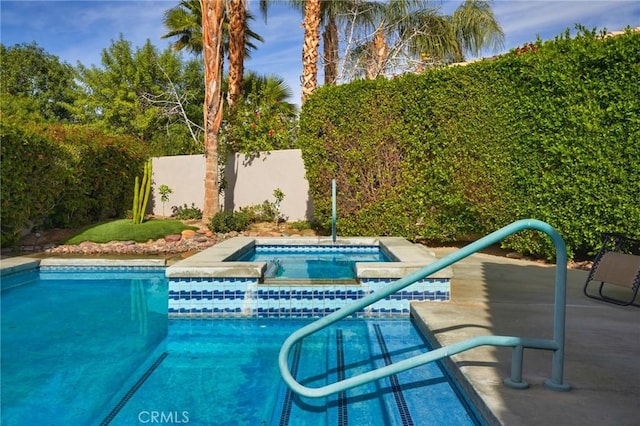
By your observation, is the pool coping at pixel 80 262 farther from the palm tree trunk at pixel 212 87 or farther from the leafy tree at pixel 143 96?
the leafy tree at pixel 143 96

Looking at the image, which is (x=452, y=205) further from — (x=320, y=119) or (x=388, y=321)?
(x=388, y=321)

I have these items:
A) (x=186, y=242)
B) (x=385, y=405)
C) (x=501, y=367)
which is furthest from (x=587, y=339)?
(x=186, y=242)

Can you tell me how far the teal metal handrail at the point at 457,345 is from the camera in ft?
8.68

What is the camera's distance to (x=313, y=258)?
848 cm

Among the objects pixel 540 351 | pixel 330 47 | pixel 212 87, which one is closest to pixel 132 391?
pixel 540 351

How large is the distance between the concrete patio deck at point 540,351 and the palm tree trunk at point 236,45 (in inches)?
447

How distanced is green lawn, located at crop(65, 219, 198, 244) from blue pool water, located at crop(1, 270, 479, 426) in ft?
16.1

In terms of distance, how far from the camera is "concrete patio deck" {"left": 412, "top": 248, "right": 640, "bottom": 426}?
2488 mm

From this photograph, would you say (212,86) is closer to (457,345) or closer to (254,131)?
(254,131)

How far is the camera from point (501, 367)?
10.2ft

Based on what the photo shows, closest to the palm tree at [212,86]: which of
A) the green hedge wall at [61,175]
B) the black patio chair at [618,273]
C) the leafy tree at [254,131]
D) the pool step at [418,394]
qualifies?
the leafy tree at [254,131]

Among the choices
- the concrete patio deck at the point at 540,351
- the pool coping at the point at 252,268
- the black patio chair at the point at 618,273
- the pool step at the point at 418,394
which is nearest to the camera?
the concrete patio deck at the point at 540,351

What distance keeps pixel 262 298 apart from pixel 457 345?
299 centimetres

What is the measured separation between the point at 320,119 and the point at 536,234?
5387 millimetres
